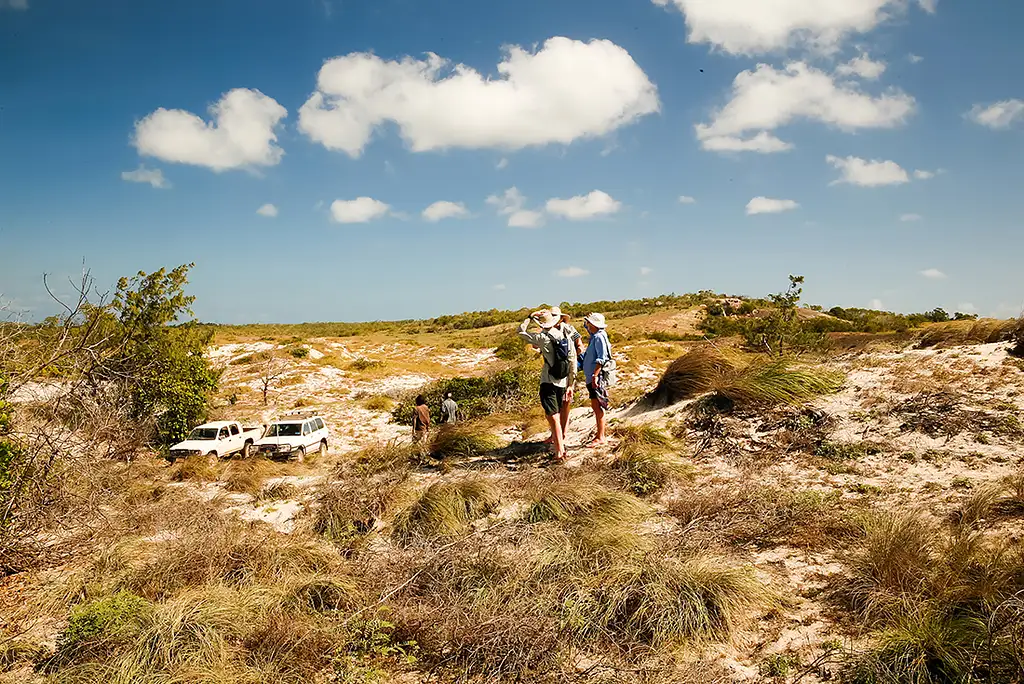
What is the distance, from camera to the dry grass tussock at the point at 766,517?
490 cm

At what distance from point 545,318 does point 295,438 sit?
7.94 metres

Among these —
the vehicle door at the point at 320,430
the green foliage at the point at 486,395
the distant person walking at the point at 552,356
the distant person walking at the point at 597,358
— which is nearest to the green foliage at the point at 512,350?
the green foliage at the point at 486,395

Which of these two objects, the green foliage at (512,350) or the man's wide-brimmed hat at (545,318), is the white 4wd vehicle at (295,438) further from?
the green foliage at (512,350)

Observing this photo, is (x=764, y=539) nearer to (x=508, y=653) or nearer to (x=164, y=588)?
(x=508, y=653)

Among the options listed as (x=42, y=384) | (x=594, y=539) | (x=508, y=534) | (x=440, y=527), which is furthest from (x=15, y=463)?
(x=594, y=539)

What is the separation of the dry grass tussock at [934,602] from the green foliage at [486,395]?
11.4 meters

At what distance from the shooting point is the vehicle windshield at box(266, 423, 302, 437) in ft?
43.7

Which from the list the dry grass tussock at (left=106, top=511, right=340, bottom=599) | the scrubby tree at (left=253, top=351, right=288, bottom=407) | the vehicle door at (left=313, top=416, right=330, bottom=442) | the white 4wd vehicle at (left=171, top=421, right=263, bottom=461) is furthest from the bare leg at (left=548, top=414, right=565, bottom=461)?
the scrubby tree at (left=253, top=351, right=288, bottom=407)

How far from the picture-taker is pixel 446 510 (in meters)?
6.27

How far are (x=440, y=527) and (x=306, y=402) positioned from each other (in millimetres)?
16226

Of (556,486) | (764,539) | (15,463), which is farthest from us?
(556,486)

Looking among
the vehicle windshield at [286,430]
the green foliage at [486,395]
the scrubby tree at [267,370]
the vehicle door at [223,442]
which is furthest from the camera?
the scrubby tree at [267,370]

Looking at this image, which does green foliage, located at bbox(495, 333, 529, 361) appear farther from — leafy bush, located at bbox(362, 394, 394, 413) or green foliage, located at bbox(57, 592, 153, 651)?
green foliage, located at bbox(57, 592, 153, 651)

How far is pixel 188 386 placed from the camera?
48.9 ft
